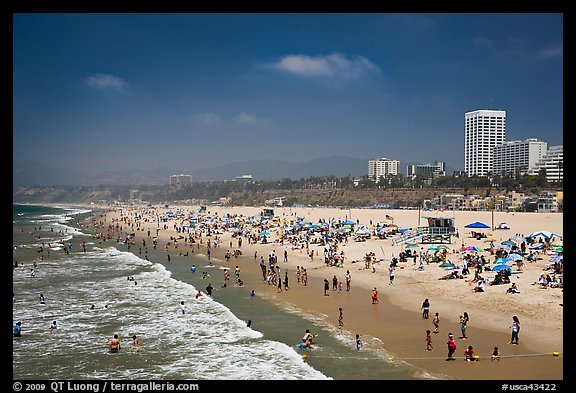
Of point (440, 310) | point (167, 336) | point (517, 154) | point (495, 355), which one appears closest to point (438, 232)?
point (440, 310)

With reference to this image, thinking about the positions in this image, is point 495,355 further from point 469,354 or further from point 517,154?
point 517,154

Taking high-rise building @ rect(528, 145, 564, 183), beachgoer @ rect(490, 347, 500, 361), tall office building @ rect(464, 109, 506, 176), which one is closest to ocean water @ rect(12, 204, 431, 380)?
beachgoer @ rect(490, 347, 500, 361)

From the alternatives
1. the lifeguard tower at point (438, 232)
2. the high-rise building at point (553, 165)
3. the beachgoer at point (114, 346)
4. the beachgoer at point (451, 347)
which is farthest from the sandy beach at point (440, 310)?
the high-rise building at point (553, 165)

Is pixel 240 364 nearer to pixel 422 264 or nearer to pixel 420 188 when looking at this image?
pixel 422 264

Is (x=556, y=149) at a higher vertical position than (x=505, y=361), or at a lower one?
higher

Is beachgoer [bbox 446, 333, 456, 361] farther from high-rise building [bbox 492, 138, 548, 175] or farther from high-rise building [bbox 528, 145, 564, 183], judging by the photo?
high-rise building [bbox 492, 138, 548, 175]
